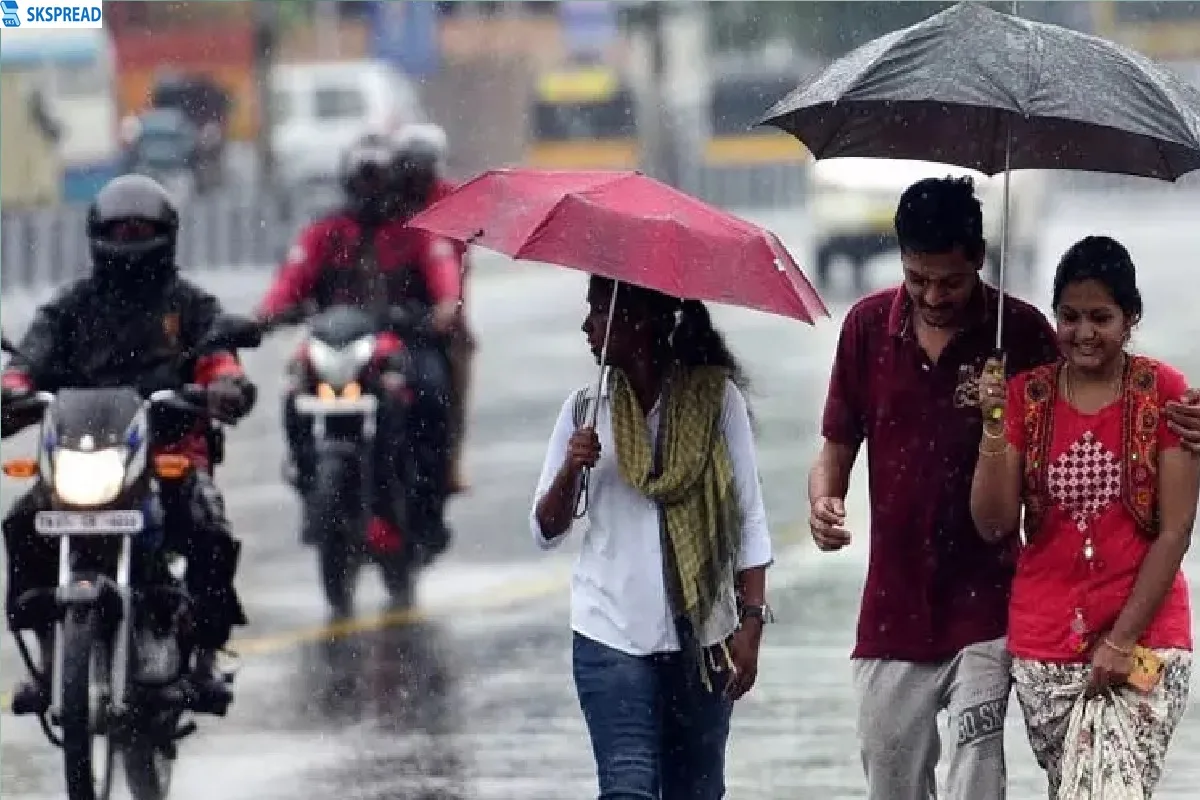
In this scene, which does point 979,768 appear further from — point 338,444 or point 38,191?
point 38,191

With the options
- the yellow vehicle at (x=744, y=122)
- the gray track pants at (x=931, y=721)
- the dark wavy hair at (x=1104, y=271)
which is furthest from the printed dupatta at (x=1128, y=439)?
the yellow vehicle at (x=744, y=122)

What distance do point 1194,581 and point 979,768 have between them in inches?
240

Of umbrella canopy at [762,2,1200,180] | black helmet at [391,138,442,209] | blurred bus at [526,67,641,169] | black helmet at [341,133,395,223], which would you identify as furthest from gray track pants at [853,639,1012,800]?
blurred bus at [526,67,641,169]

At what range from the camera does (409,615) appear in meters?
11.4

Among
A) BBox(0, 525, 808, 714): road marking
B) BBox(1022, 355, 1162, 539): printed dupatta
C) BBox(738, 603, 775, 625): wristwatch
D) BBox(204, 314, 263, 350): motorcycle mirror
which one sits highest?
BBox(1022, 355, 1162, 539): printed dupatta

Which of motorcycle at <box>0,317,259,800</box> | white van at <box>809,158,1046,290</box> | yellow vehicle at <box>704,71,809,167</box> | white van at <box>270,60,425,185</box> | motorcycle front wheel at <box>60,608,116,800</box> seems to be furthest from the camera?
yellow vehicle at <box>704,71,809,167</box>

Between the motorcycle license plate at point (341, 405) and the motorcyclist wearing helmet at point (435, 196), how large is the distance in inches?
19.5

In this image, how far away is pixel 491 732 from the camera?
9.02m

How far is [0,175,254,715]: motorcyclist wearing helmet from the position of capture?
7867mm

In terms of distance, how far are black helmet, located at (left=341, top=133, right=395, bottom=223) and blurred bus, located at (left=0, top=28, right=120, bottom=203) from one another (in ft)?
106

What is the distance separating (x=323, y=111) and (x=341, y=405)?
38.9m

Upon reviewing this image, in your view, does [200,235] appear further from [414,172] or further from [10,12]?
[10,12]

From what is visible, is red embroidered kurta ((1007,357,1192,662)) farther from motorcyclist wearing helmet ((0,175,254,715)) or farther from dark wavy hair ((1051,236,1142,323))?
motorcyclist wearing helmet ((0,175,254,715))

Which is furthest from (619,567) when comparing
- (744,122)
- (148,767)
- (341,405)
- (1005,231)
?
(744,122)
